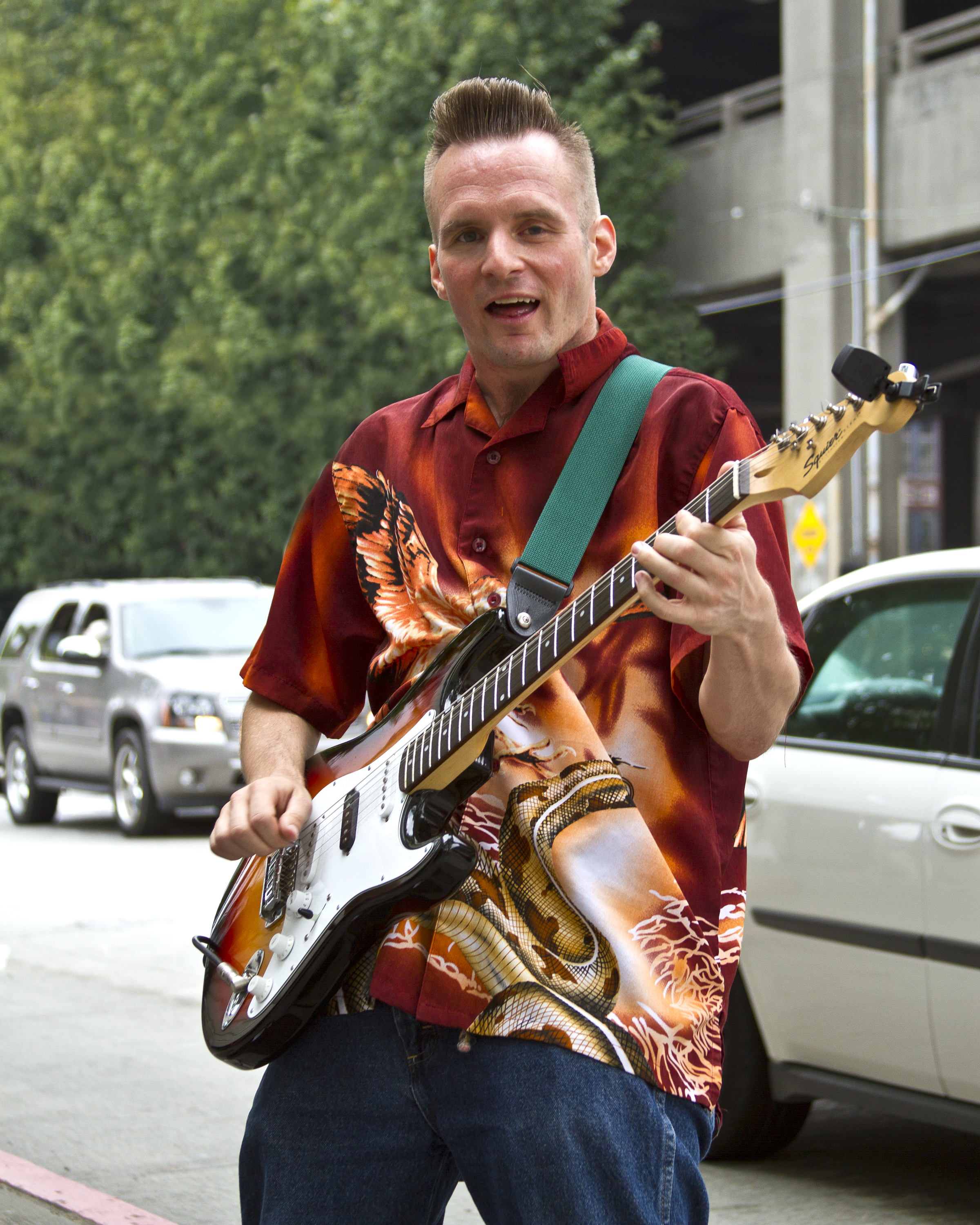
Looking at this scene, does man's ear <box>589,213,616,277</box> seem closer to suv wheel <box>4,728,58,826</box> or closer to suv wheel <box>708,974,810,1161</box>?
suv wheel <box>708,974,810,1161</box>

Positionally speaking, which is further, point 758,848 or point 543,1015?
point 758,848

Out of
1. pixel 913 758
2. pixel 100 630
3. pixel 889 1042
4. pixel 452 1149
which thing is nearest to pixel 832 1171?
pixel 889 1042

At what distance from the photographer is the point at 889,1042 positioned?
14.1 feet

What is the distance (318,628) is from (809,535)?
17.1 m

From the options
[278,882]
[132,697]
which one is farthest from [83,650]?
[278,882]

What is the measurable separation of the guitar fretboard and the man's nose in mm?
398

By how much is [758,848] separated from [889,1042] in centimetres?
61

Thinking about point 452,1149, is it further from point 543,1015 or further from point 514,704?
point 514,704

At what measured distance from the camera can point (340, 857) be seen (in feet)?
7.19

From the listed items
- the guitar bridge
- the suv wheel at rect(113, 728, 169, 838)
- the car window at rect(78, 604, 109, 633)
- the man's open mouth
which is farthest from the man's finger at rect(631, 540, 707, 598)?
the car window at rect(78, 604, 109, 633)

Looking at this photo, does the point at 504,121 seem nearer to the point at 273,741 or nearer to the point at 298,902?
the point at 273,741

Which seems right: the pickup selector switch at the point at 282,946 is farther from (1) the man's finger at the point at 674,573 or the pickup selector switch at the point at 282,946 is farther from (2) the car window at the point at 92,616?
(2) the car window at the point at 92,616

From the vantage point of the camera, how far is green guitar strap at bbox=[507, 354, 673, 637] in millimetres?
2062

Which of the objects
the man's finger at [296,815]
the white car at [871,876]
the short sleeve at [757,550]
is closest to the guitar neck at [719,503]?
the short sleeve at [757,550]
